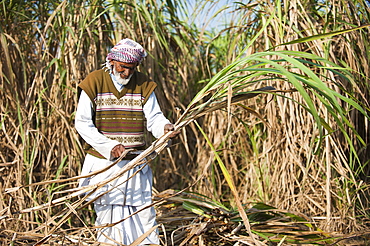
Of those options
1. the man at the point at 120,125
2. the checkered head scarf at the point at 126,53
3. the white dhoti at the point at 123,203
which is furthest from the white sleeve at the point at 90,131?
the checkered head scarf at the point at 126,53

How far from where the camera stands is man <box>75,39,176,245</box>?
2242 mm

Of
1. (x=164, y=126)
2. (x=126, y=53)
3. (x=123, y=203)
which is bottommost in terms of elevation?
(x=123, y=203)

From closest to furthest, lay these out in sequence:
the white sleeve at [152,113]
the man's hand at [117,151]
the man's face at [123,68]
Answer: the man's hand at [117,151] < the man's face at [123,68] < the white sleeve at [152,113]

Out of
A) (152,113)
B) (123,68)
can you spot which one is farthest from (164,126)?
(123,68)

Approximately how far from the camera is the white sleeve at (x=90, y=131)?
7.07 feet

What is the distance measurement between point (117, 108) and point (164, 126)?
1.06ft

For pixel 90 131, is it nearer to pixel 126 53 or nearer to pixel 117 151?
pixel 117 151

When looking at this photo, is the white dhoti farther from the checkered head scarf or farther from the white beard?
the checkered head scarf

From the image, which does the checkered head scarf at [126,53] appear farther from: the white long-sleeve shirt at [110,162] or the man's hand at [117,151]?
the man's hand at [117,151]

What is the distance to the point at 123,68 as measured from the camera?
7.35 ft

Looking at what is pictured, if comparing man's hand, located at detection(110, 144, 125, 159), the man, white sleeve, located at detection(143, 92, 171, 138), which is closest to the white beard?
the man

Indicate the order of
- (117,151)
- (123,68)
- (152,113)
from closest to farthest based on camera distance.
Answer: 1. (117,151)
2. (123,68)
3. (152,113)

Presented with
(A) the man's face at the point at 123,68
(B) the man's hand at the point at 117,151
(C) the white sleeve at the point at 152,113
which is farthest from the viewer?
(C) the white sleeve at the point at 152,113

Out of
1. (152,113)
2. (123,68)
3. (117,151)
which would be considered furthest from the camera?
(152,113)
